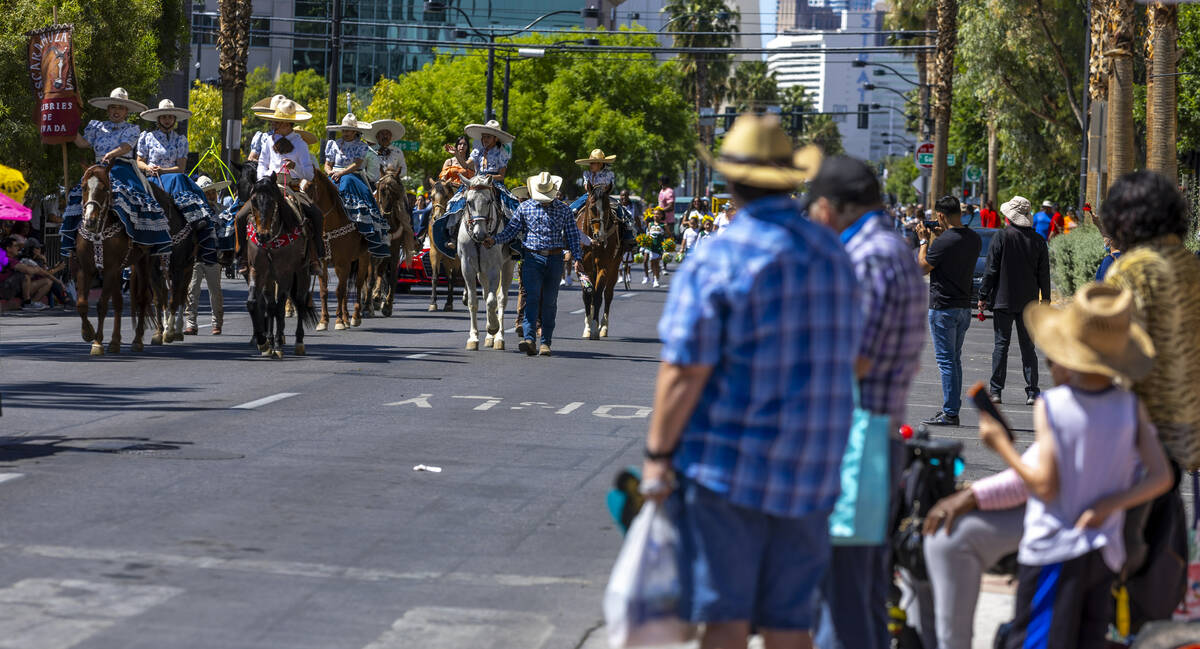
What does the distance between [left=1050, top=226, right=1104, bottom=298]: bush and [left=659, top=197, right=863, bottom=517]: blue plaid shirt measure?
19547 millimetres

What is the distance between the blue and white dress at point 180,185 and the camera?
20.4 m

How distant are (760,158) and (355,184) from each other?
1965cm

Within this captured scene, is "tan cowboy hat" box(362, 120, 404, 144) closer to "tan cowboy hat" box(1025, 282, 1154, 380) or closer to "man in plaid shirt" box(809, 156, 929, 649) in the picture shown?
"man in plaid shirt" box(809, 156, 929, 649)

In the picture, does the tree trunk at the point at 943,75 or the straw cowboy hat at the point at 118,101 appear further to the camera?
the tree trunk at the point at 943,75

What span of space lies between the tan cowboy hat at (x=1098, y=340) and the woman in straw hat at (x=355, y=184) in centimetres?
1881

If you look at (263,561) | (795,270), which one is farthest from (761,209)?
(263,561)

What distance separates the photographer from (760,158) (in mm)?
5195

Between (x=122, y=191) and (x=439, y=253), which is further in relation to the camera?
(x=439, y=253)

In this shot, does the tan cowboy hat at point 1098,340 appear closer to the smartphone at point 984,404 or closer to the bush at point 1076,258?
the smartphone at point 984,404

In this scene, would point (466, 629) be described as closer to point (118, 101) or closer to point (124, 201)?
point (124, 201)

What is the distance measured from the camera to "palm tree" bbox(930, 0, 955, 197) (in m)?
50.6

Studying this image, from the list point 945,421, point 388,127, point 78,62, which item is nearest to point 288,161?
point 388,127

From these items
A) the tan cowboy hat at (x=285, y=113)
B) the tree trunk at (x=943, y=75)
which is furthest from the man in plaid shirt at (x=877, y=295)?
the tree trunk at (x=943, y=75)

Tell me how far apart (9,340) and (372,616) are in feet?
51.3
